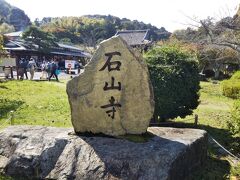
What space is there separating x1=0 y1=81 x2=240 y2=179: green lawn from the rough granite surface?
0.73 meters

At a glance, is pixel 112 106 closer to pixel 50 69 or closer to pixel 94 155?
pixel 94 155

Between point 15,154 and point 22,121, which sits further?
point 22,121

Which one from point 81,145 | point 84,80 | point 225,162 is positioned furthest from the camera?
point 225,162

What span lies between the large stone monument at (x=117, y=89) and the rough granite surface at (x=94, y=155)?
389mm

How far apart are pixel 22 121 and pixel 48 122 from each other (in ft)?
2.60

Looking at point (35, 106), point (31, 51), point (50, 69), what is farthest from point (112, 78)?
point (31, 51)

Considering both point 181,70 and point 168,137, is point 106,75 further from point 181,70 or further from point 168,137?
point 181,70

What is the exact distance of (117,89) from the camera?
694 cm

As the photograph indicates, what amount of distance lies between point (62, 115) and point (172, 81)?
4.01 m

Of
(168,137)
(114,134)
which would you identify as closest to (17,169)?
(114,134)

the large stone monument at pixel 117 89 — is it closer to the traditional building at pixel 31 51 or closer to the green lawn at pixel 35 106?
the green lawn at pixel 35 106

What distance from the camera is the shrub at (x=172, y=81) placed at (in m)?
10.6

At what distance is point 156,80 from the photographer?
1059 centimetres

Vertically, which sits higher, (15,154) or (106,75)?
(106,75)
